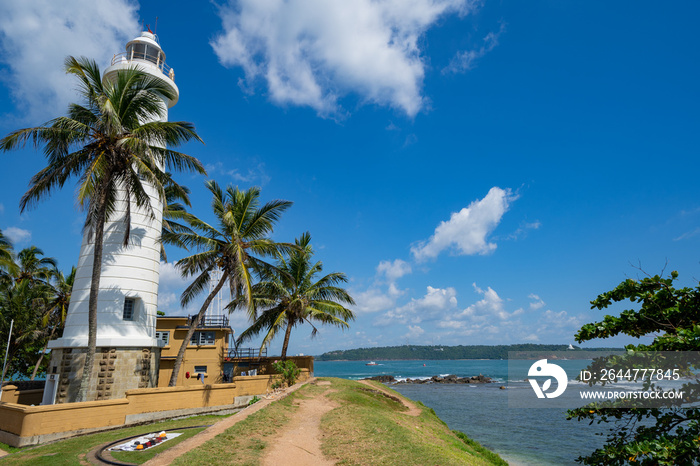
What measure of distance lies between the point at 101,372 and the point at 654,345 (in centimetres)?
2034

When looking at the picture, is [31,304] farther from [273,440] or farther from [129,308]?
[273,440]

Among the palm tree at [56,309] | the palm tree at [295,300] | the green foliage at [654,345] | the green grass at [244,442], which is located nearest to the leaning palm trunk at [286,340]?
the palm tree at [295,300]

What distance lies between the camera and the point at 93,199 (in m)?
17.1

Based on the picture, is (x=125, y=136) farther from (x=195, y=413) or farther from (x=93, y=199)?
(x=195, y=413)

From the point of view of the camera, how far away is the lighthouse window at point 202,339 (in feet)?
89.8

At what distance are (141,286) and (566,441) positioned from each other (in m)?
26.9

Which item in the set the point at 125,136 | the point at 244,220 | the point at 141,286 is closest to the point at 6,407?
the point at 141,286

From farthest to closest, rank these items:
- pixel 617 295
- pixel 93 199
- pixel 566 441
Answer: pixel 566 441
pixel 93 199
pixel 617 295

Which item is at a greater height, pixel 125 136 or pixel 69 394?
pixel 125 136

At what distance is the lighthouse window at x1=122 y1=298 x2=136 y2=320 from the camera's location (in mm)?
20484

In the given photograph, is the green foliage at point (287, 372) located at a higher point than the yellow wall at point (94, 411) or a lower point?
higher

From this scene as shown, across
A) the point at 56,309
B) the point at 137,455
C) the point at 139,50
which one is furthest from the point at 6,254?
the point at 137,455

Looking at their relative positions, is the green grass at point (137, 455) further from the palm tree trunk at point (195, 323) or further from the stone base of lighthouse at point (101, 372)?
the palm tree trunk at point (195, 323)

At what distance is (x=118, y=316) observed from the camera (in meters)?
19.8
